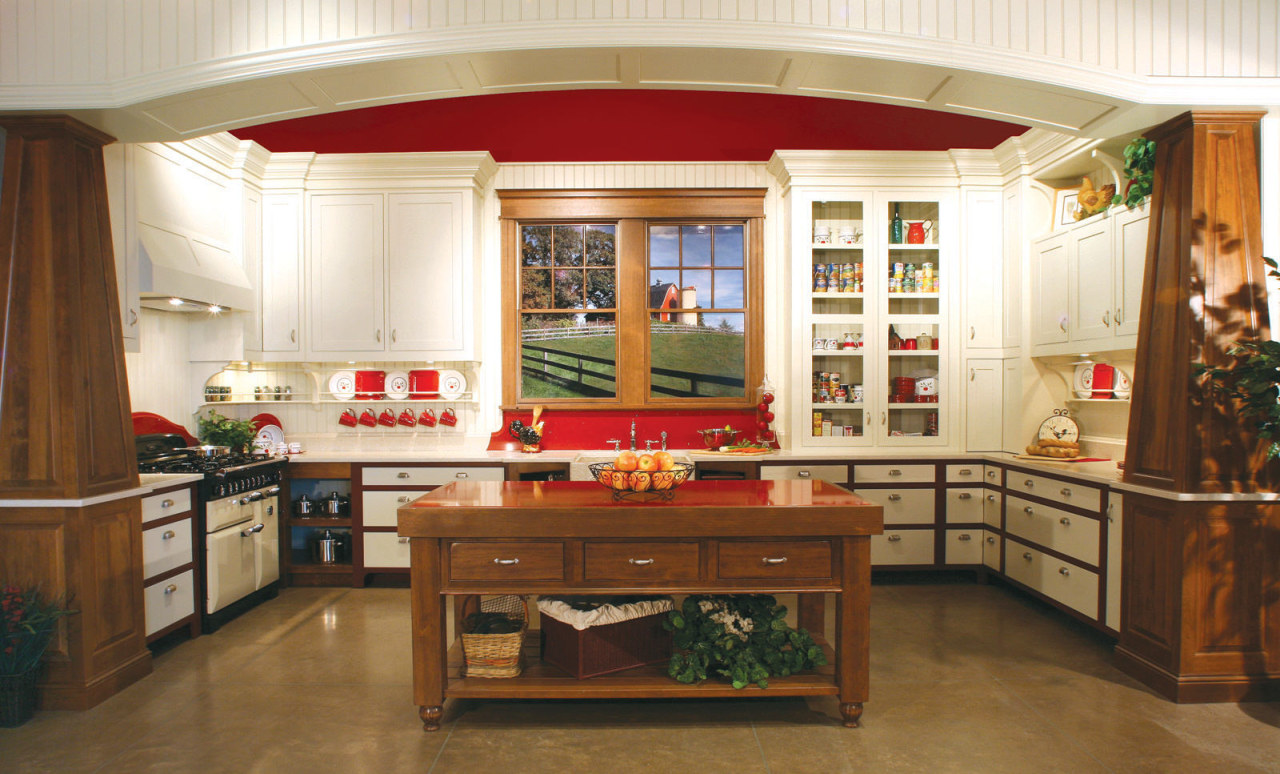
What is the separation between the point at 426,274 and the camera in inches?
213

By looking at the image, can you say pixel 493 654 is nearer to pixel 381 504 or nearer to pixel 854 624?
pixel 854 624

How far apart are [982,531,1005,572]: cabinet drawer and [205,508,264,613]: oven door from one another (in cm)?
505

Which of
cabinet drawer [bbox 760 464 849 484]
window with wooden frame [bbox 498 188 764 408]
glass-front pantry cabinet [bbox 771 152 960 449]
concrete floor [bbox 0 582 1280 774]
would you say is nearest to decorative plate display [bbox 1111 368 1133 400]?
glass-front pantry cabinet [bbox 771 152 960 449]

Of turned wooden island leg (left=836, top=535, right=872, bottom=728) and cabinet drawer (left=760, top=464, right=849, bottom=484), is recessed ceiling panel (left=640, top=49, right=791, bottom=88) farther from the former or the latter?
cabinet drawer (left=760, top=464, right=849, bottom=484)

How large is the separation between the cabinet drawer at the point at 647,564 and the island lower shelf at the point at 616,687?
1.51 feet

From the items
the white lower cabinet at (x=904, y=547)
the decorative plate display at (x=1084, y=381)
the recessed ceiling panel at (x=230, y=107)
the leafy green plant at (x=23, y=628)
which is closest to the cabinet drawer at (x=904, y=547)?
the white lower cabinet at (x=904, y=547)

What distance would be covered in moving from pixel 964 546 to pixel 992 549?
0.61 feet

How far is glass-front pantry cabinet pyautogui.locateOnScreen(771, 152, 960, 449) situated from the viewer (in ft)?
17.8

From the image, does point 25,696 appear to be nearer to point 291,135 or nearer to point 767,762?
point 767,762

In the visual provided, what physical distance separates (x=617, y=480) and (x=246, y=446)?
Answer: 11.4ft

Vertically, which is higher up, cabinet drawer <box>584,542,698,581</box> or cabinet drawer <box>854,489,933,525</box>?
cabinet drawer <box>584,542,698,581</box>

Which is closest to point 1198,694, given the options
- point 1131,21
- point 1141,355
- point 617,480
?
point 1141,355

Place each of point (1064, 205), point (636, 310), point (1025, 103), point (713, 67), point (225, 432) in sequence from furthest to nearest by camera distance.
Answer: point (636, 310) < point (1064, 205) < point (225, 432) < point (1025, 103) < point (713, 67)

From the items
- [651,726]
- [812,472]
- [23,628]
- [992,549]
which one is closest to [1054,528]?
[992,549]
